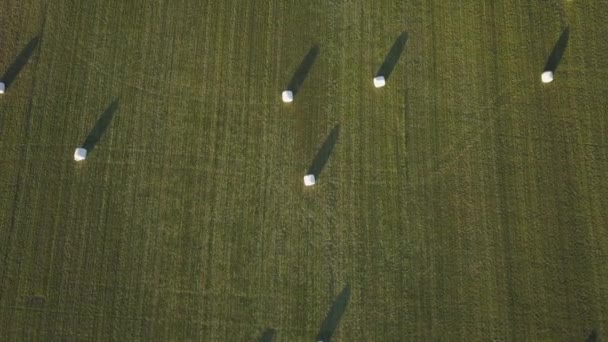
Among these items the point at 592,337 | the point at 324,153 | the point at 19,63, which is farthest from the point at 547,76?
the point at 19,63

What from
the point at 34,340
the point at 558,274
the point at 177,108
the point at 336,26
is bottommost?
the point at 34,340

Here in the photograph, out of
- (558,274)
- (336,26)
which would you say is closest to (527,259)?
(558,274)

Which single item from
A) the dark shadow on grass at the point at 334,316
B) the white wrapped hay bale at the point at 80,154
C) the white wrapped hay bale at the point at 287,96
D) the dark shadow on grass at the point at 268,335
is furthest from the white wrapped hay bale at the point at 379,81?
the white wrapped hay bale at the point at 80,154

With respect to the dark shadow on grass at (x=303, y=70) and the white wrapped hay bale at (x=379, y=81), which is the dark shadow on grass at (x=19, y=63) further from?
the white wrapped hay bale at (x=379, y=81)

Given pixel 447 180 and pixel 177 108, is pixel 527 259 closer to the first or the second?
pixel 447 180

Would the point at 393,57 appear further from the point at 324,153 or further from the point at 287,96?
the point at 324,153

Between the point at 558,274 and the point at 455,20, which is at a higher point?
the point at 455,20
